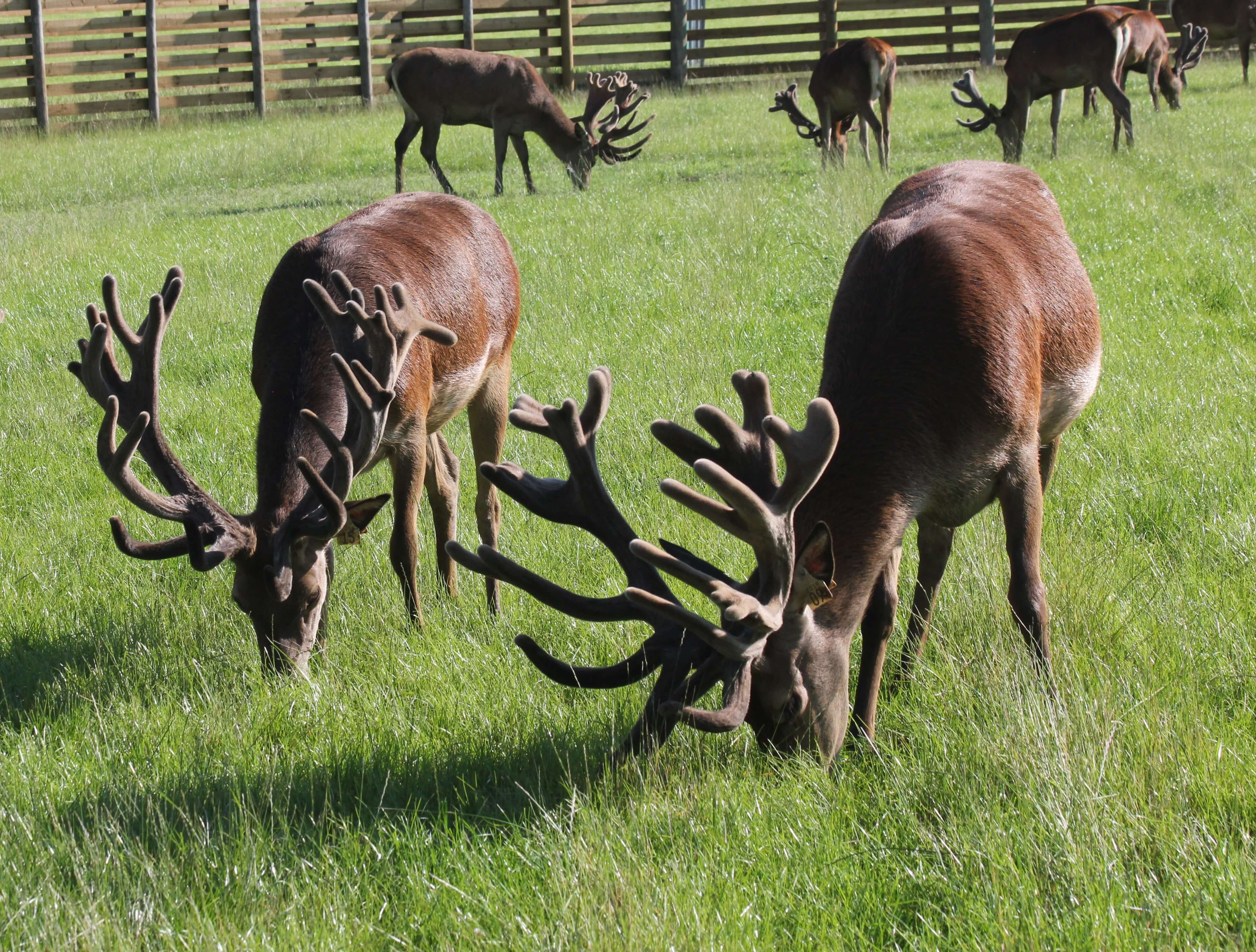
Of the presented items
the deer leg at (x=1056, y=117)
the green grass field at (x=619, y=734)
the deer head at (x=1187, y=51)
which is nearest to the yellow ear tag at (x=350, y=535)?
the green grass field at (x=619, y=734)

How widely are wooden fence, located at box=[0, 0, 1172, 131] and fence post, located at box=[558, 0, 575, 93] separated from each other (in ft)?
0.10

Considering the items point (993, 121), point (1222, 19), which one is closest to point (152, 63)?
point (993, 121)

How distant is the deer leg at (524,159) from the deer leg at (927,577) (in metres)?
13.5

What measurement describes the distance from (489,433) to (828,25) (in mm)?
25560

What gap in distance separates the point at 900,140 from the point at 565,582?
15371mm

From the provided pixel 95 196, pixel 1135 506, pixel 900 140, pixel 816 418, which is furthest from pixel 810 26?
pixel 816 418

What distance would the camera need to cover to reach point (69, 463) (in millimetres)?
6922

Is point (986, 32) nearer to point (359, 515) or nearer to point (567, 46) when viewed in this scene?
point (567, 46)

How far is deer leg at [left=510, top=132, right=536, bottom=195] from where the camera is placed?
17.3m

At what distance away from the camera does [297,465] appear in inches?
160

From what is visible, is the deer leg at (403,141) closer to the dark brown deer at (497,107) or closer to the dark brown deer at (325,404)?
the dark brown deer at (497,107)

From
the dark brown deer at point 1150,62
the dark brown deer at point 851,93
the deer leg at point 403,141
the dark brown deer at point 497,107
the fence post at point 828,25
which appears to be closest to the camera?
the deer leg at point 403,141

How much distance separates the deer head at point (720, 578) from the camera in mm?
2629

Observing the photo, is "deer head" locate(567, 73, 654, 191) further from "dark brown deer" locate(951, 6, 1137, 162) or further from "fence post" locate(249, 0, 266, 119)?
"fence post" locate(249, 0, 266, 119)
